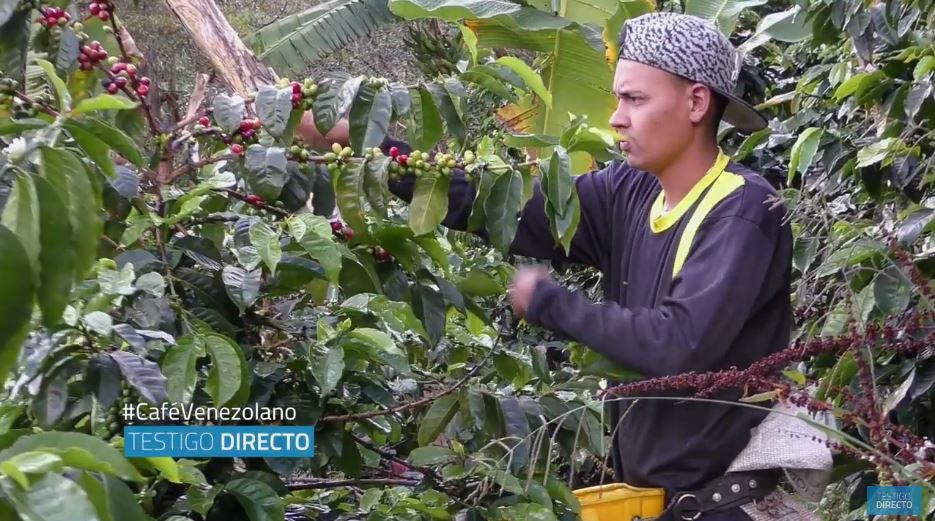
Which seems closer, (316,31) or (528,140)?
(528,140)

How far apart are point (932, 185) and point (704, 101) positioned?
2.16ft

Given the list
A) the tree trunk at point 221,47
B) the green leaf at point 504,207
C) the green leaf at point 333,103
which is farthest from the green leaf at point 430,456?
the tree trunk at point 221,47

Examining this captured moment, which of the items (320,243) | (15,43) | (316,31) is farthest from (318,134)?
(316,31)

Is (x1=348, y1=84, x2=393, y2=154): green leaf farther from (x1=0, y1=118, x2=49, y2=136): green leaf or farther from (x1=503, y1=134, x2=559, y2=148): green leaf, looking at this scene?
(x1=0, y1=118, x2=49, y2=136): green leaf

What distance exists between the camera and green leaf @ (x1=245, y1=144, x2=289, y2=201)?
5.65ft

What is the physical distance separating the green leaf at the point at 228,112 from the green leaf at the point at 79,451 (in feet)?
3.29

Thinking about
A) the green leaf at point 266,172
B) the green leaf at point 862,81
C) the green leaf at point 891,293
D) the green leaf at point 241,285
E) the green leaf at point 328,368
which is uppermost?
the green leaf at point 266,172

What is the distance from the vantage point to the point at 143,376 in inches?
55.8

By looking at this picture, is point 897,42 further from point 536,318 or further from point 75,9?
point 75,9

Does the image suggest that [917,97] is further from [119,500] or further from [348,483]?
[119,500]

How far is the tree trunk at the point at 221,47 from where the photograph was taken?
4.60 m

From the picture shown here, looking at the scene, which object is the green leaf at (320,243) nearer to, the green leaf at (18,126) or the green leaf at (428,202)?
the green leaf at (428,202)

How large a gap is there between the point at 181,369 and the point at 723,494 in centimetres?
97

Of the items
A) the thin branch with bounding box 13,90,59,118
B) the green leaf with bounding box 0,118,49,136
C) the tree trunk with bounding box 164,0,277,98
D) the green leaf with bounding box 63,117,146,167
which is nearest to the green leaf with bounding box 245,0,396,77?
the tree trunk with bounding box 164,0,277,98
